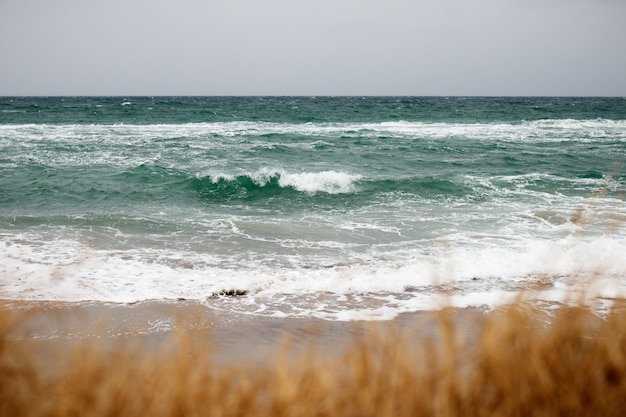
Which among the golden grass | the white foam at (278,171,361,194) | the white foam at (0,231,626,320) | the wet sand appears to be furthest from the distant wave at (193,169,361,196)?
the golden grass

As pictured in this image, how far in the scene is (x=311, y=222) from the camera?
1230 cm

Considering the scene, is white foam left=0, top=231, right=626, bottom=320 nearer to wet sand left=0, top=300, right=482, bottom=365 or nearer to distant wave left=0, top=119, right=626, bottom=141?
wet sand left=0, top=300, right=482, bottom=365

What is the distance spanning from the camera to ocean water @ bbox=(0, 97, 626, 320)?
283 inches

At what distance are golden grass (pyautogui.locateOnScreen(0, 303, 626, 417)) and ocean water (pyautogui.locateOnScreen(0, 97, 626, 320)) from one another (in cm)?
25

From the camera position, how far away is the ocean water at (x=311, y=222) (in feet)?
23.5

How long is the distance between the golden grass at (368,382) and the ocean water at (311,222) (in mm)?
247

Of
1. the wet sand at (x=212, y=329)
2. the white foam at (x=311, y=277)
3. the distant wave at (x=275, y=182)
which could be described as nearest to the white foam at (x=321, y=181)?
the distant wave at (x=275, y=182)

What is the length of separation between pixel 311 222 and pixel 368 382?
10547 millimetres

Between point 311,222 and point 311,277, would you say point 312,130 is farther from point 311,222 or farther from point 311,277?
point 311,277

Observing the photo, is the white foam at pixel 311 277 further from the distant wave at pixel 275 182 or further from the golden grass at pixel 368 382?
the distant wave at pixel 275 182

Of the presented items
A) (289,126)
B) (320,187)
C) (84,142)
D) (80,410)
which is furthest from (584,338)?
(289,126)

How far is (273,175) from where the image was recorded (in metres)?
18.0

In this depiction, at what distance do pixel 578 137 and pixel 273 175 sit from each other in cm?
2360

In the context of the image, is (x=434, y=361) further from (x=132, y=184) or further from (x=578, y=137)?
(x=578, y=137)
